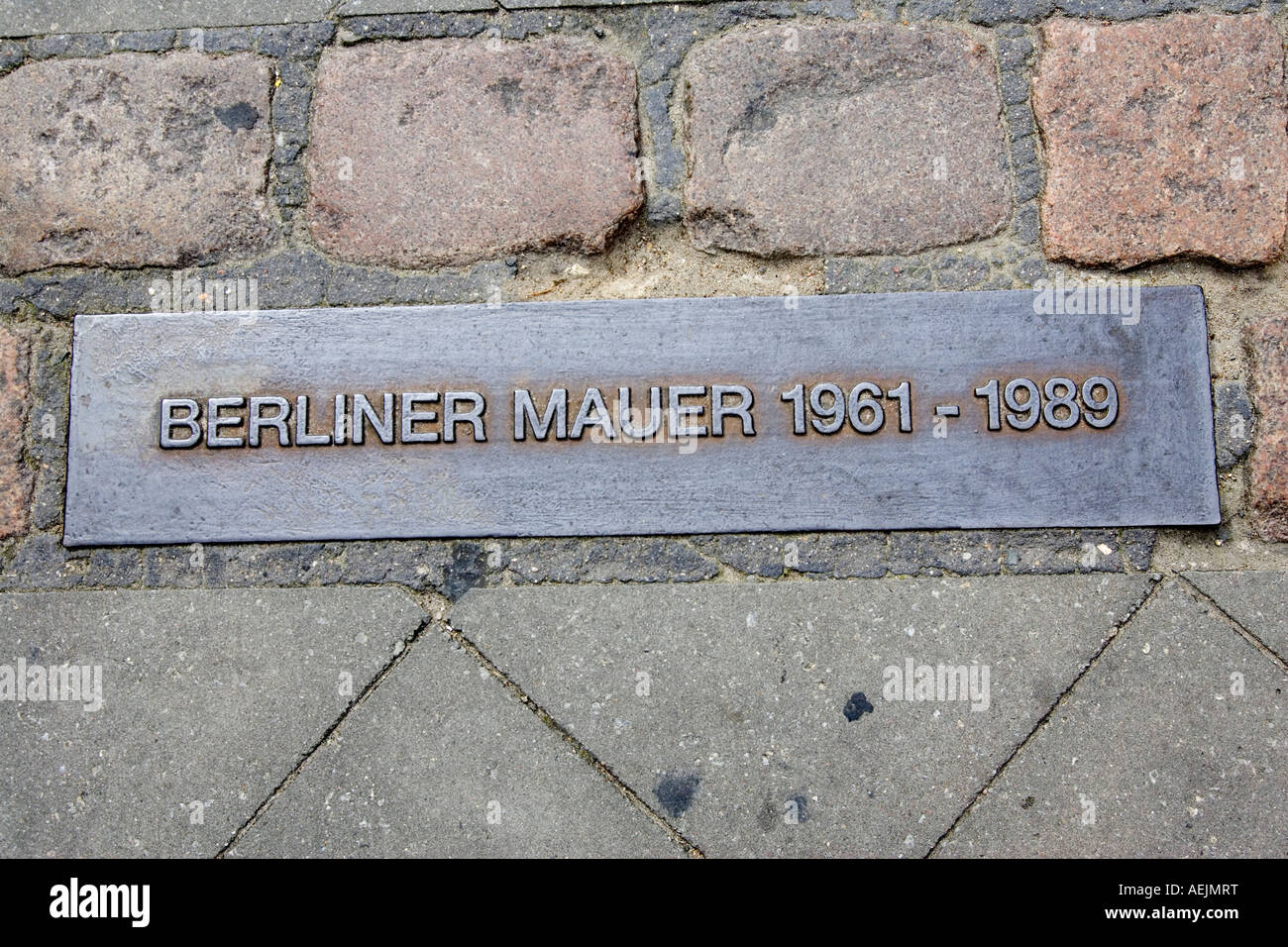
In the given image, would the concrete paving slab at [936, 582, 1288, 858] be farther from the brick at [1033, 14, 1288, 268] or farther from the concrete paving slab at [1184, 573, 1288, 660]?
the brick at [1033, 14, 1288, 268]

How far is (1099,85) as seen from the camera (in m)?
1.99

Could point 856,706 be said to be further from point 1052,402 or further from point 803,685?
point 1052,402

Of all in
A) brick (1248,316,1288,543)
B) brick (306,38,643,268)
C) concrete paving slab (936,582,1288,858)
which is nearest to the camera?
concrete paving slab (936,582,1288,858)

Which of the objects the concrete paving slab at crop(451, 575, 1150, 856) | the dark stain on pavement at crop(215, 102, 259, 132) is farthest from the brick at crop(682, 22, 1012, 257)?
the dark stain on pavement at crop(215, 102, 259, 132)

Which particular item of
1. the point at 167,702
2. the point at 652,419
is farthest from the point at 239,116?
the point at 167,702

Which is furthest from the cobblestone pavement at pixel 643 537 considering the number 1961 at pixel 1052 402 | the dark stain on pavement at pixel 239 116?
the number 1961 at pixel 1052 402

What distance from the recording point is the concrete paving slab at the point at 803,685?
5.87ft

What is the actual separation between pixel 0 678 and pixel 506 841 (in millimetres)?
1121

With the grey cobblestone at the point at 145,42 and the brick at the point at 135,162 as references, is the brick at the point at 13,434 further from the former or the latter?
the grey cobblestone at the point at 145,42

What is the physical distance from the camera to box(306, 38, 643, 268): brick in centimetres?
198

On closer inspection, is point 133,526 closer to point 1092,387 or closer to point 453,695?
point 453,695

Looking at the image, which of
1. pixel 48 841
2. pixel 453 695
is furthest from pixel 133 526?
pixel 453 695

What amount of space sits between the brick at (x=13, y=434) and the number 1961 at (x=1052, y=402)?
6.80ft

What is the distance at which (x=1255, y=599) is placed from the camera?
1.85 meters
